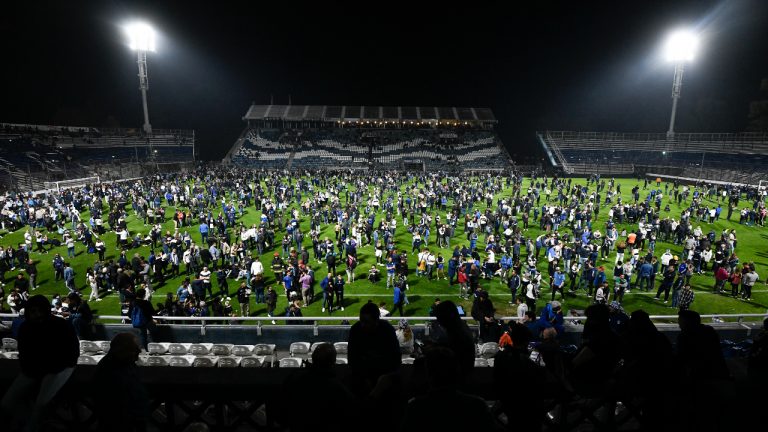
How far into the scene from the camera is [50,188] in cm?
3656

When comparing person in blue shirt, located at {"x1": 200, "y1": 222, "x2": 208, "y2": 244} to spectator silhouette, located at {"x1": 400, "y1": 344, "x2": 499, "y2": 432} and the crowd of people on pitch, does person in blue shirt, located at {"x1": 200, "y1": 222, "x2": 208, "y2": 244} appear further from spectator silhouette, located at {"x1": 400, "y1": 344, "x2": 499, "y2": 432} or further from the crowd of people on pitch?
spectator silhouette, located at {"x1": 400, "y1": 344, "x2": 499, "y2": 432}

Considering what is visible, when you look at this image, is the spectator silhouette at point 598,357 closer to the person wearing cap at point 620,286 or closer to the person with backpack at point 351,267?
the person wearing cap at point 620,286

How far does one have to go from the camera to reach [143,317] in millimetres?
8953

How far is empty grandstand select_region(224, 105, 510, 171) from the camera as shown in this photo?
60969mm

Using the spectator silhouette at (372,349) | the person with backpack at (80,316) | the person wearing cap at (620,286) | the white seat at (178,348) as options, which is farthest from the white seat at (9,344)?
the person wearing cap at (620,286)

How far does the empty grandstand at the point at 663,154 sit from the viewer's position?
4631cm

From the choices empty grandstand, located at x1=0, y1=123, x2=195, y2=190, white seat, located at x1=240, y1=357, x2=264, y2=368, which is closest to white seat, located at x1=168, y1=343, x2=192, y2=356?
white seat, located at x1=240, y1=357, x2=264, y2=368

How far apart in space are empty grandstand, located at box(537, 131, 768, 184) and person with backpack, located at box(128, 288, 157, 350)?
172ft

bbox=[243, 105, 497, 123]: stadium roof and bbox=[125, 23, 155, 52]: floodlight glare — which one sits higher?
bbox=[125, 23, 155, 52]: floodlight glare

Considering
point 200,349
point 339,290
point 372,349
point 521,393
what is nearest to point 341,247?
point 339,290

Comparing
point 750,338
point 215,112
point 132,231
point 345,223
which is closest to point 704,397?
point 750,338

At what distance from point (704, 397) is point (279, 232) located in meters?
22.9

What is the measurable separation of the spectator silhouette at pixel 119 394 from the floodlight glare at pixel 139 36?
2458 inches

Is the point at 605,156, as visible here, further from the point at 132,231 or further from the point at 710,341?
the point at 710,341
